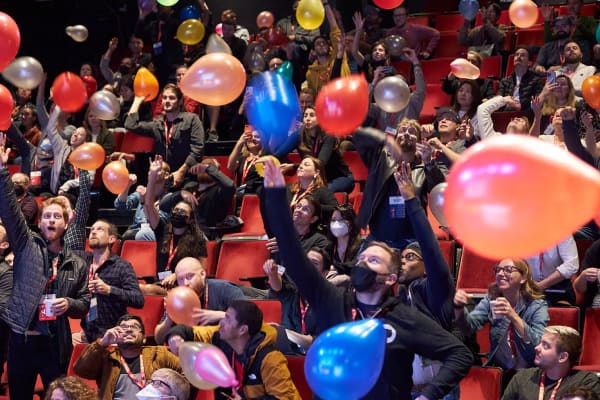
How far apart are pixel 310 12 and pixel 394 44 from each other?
3.32ft

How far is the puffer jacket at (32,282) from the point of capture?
4.31m

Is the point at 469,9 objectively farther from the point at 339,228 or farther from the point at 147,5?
the point at 339,228

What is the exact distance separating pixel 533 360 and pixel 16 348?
7.53 ft

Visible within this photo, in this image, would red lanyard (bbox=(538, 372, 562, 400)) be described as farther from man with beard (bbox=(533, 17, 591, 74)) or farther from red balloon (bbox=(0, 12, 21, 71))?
man with beard (bbox=(533, 17, 591, 74))

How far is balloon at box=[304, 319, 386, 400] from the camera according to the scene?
2695 millimetres

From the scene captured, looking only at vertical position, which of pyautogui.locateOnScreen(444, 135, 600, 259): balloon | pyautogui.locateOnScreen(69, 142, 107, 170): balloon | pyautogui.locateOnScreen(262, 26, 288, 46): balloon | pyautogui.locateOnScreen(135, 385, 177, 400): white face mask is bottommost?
pyautogui.locateOnScreen(135, 385, 177, 400): white face mask

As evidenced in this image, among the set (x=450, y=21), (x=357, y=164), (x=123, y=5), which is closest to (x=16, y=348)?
(x=357, y=164)

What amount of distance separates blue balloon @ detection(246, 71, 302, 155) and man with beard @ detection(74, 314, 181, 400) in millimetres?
1122

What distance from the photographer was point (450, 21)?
8.75 metres

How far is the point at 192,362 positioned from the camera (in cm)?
345

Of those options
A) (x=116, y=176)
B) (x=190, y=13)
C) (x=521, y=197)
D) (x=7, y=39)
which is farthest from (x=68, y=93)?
(x=521, y=197)

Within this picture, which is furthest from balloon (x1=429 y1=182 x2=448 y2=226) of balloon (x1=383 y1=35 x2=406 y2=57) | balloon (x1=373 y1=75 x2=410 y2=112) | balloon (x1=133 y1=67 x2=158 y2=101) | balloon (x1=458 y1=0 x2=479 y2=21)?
balloon (x1=458 y1=0 x2=479 y2=21)

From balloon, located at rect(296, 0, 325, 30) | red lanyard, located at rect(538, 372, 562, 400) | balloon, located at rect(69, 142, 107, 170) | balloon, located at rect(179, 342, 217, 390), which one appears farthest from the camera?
balloon, located at rect(296, 0, 325, 30)

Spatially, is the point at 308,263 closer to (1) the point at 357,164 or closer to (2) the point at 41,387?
(2) the point at 41,387
